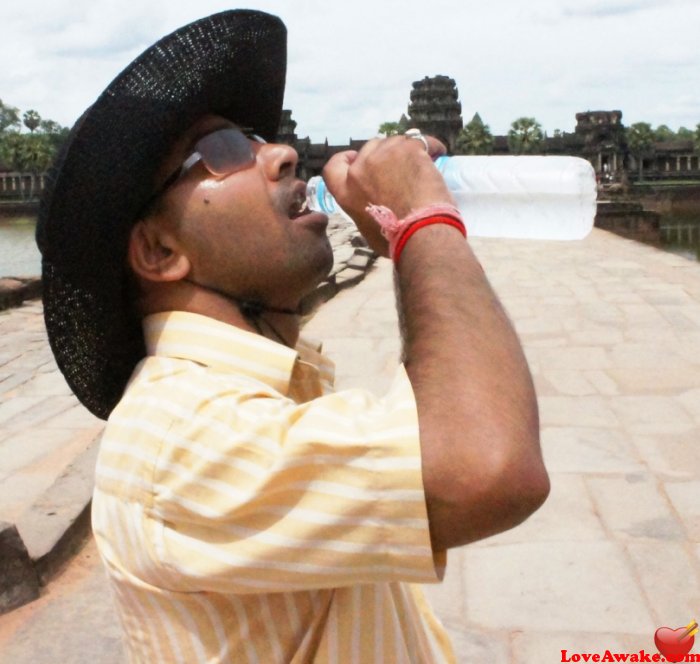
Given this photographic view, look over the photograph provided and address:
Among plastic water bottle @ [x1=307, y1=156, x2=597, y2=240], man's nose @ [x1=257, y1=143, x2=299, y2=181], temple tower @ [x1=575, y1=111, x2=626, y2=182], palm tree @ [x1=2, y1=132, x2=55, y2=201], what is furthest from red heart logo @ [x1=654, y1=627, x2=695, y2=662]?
palm tree @ [x1=2, y1=132, x2=55, y2=201]

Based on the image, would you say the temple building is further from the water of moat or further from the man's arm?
the man's arm

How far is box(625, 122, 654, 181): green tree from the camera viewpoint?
5903 centimetres

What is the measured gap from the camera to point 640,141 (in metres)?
63.3

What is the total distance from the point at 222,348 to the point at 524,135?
185 ft

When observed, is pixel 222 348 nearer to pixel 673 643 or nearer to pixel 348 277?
pixel 673 643

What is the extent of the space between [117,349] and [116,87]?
1.20 feet

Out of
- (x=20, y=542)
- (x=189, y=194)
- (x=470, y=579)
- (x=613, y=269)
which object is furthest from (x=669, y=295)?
(x=189, y=194)

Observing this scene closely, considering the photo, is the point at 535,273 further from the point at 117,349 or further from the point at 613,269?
the point at 117,349

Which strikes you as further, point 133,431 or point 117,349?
point 117,349

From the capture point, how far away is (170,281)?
129cm

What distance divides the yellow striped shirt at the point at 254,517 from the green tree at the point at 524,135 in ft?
179

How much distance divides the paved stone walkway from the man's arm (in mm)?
1886

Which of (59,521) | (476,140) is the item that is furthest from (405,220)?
(476,140)

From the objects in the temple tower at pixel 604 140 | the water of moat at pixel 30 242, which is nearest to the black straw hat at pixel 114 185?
the water of moat at pixel 30 242
